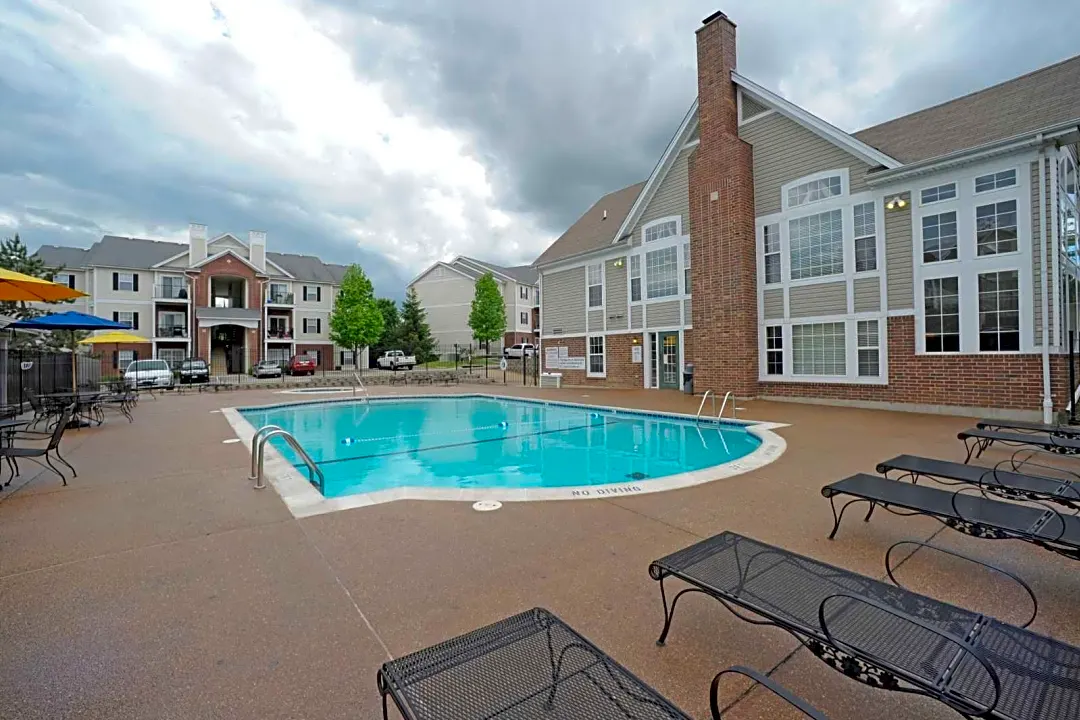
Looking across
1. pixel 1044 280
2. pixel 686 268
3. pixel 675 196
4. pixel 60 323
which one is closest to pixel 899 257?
pixel 1044 280

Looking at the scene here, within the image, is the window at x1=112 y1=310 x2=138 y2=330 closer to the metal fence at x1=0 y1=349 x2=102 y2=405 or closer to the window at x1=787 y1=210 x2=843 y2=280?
the metal fence at x1=0 y1=349 x2=102 y2=405

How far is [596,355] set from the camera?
20.1 meters

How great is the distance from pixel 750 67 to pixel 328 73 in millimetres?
12982

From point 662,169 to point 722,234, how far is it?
13.9ft

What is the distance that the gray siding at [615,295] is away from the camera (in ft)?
62.0

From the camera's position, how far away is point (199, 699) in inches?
78.7

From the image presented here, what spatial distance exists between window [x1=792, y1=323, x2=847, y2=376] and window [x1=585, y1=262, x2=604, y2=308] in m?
8.01

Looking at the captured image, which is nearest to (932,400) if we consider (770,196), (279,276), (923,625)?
(770,196)

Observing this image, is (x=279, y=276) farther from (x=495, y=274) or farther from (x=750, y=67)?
(x=750, y=67)

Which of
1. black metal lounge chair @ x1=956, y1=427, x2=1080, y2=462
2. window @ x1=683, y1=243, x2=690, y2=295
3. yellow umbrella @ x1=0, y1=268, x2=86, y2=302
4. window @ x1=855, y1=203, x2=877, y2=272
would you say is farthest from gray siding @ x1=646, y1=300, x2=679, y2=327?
yellow umbrella @ x1=0, y1=268, x2=86, y2=302

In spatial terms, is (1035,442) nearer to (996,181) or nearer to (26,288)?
(996,181)

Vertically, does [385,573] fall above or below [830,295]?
below

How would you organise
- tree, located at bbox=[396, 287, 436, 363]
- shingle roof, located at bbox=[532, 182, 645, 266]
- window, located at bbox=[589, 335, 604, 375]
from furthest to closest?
tree, located at bbox=[396, 287, 436, 363] → shingle roof, located at bbox=[532, 182, 645, 266] → window, located at bbox=[589, 335, 604, 375]

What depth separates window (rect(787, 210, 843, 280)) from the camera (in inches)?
506
